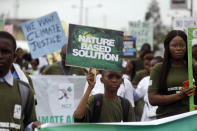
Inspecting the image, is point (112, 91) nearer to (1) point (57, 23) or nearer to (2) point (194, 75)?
(2) point (194, 75)

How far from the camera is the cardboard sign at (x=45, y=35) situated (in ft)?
33.1

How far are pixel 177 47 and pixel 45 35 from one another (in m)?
5.63

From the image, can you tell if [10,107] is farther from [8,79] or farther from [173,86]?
[173,86]

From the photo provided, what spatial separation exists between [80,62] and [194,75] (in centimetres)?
126

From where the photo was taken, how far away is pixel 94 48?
5.44 metres

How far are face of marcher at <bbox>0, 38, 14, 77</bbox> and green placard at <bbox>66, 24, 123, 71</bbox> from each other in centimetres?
171

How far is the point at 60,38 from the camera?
33.6ft

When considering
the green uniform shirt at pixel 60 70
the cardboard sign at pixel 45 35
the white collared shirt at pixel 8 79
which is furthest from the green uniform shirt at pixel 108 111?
the cardboard sign at pixel 45 35

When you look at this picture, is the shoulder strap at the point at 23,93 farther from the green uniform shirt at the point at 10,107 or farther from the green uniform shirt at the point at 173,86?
the green uniform shirt at the point at 173,86

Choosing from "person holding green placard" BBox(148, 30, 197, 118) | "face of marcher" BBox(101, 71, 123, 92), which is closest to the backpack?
"face of marcher" BBox(101, 71, 123, 92)

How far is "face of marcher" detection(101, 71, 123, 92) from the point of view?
199 inches

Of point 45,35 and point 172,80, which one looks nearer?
point 172,80

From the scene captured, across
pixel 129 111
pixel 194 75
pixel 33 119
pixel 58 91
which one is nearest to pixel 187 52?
pixel 194 75

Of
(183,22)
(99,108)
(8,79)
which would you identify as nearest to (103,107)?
(99,108)
